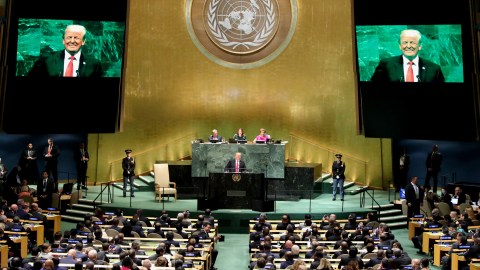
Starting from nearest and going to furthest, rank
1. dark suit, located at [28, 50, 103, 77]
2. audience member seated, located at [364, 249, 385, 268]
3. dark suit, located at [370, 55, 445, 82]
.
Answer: audience member seated, located at [364, 249, 385, 268], dark suit, located at [370, 55, 445, 82], dark suit, located at [28, 50, 103, 77]

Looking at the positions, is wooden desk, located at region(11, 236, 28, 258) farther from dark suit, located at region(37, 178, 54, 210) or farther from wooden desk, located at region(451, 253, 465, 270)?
wooden desk, located at region(451, 253, 465, 270)

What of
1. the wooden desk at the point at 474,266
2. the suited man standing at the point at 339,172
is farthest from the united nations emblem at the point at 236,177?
the wooden desk at the point at 474,266

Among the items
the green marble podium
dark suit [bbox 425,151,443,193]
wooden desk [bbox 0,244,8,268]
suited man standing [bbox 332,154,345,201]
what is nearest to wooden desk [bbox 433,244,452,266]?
suited man standing [bbox 332,154,345,201]

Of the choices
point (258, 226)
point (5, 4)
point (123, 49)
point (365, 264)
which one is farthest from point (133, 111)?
point (365, 264)

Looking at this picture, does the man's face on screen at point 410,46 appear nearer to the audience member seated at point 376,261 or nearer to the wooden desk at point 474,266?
the wooden desk at point 474,266

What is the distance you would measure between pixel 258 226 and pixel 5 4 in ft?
35.3

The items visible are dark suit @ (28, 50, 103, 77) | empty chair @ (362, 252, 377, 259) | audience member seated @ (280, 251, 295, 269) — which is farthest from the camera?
dark suit @ (28, 50, 103, 77)

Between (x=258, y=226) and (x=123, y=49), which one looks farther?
(x=123, y=49)

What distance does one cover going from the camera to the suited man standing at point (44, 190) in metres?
21.4

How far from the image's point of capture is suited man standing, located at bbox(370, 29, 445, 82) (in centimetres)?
2214

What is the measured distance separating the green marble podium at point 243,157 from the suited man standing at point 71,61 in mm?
4003

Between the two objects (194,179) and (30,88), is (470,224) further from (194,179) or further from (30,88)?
(30,88)

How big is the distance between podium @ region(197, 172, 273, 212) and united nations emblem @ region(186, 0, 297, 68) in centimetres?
679

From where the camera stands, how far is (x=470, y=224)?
18828mm
